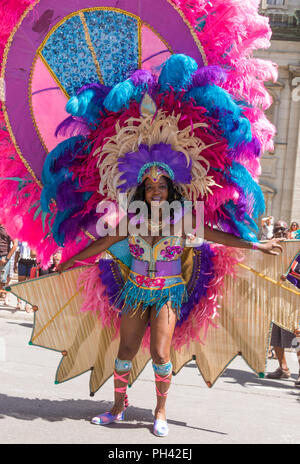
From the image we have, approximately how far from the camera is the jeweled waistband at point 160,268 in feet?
11.7

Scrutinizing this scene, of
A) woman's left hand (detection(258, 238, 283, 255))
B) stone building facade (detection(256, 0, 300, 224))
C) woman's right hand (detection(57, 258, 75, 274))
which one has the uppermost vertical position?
stone building facade (detection(256, 0, 300, 224))

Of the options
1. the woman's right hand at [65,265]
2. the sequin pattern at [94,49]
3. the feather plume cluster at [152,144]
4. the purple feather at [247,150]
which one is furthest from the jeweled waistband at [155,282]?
the sequin pattern at [94,49]

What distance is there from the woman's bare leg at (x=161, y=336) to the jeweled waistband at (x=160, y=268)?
0.21m

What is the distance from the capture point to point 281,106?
A: 62.2ft

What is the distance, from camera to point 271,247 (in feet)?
11.9

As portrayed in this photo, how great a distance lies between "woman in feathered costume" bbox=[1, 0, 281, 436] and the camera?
3.45 meters

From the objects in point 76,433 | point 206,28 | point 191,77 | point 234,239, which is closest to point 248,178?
point 234,239

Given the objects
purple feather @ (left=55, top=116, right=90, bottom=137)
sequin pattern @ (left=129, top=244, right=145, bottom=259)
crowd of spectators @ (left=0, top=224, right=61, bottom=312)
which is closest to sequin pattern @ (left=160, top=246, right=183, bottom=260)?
sequin pattern @ (left=129, top=244, right=145, bottom=259)

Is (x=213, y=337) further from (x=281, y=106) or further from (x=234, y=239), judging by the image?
(x=281, y=106)

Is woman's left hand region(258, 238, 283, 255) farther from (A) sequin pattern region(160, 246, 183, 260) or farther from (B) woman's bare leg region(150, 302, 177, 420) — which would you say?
(B) woman's bare leg region(150, 302, 177, 420)

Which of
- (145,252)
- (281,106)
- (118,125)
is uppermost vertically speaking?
(281,106)

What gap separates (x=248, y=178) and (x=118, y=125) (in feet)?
3.01

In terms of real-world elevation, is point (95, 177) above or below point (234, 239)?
above
